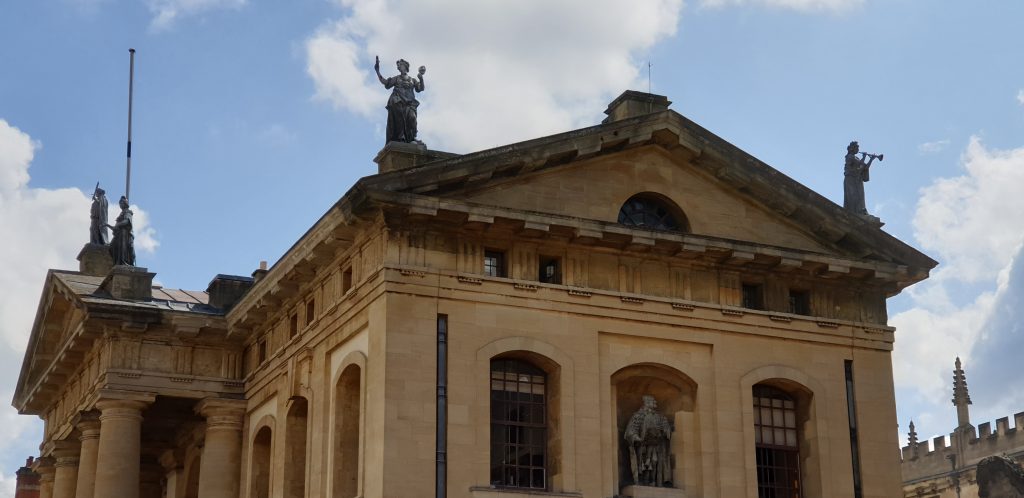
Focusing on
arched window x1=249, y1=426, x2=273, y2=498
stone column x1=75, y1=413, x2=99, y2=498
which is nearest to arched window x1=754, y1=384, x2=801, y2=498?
arched window x1=249, y1=426, x2=273, y2=498

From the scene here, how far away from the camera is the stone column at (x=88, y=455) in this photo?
46.7 meters

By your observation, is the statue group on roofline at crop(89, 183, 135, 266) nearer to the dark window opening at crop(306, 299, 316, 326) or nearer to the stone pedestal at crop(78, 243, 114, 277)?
the stone pedestal at crop(78, 243, 114, 277)

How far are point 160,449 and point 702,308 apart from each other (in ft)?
75.1

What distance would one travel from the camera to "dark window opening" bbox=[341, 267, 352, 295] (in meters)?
37.9

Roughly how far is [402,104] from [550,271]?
532 centimetres

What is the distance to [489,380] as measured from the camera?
35.2m

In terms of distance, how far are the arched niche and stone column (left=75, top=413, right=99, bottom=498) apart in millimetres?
17638

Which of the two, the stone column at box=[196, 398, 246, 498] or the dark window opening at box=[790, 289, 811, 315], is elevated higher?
the dark window opening at box=[790, 289, 811, 315]

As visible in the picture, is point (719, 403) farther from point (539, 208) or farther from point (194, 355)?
point (194, 355)

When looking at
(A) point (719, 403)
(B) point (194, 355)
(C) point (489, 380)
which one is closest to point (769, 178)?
(A) point (719, 403)

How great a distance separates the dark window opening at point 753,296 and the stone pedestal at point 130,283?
1802 cm

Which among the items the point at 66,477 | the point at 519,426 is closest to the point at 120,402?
the point at 66,477

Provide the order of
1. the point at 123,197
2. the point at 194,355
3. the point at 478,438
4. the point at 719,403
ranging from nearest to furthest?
the point at 478,438 → the point at 719,403 → the point at 194,355 → the point at 123,197

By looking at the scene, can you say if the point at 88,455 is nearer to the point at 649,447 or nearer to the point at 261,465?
the point at 261,465
